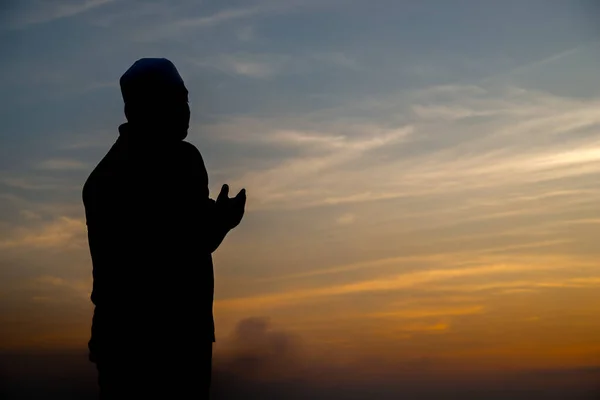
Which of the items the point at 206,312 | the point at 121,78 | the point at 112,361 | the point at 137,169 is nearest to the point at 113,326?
the point at 112,361

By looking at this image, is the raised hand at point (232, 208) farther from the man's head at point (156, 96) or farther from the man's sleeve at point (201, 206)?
the man's head at point (156, 96)

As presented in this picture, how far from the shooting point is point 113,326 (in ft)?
23.3

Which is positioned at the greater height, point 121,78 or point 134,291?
point 121,78

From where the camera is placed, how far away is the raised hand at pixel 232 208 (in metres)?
7.08

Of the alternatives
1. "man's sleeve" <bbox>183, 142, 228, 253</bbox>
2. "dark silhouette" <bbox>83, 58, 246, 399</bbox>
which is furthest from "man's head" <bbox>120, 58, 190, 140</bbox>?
"man's sleeve" <bbox>183, 142, 228, 253</bbox>

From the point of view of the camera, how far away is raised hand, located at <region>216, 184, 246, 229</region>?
708 centimetres

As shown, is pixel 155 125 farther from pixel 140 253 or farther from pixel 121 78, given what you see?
pixel 140 253

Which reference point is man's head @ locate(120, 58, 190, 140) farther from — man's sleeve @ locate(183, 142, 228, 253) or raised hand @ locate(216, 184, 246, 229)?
raised hand @ locate(216, 184, 246, 229)

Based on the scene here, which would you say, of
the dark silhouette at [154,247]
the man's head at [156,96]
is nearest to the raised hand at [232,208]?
the dark silhouette at [154,247]

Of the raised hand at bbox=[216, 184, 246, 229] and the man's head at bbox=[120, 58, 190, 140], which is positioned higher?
the man's head at bbox=[120, 58, 190, 140]

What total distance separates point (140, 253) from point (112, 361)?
2.92ft

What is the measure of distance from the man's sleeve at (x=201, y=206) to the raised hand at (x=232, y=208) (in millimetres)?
40

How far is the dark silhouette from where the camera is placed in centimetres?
708

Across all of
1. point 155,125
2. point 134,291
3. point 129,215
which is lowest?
point 134,291
